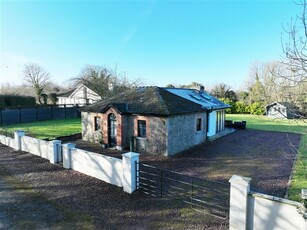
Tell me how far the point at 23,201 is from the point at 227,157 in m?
10.8

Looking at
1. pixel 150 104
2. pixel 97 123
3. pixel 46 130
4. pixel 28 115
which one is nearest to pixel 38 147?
pixel 97 123

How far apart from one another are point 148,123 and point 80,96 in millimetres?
33673

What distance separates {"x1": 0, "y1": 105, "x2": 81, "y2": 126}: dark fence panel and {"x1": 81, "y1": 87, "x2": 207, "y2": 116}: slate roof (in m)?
10.2

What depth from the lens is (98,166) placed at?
30.5 feet

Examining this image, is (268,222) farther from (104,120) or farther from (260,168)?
(104,120)

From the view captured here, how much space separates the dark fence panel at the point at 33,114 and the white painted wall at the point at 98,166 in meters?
15.9

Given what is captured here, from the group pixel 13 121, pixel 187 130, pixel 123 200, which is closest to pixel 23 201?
pixel 123 200

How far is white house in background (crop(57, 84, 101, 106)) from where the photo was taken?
40.9 metres

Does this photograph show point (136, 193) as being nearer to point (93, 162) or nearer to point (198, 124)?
point (93, 162)

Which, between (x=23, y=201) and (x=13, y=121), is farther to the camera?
(x=13, y=121)

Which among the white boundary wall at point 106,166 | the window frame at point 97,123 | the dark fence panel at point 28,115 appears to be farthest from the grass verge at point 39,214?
the dark fence panel at point 28,115

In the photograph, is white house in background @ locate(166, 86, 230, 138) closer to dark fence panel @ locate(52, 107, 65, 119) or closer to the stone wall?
the stone wall

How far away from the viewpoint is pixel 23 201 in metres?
7.54

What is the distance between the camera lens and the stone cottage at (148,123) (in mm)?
13703
